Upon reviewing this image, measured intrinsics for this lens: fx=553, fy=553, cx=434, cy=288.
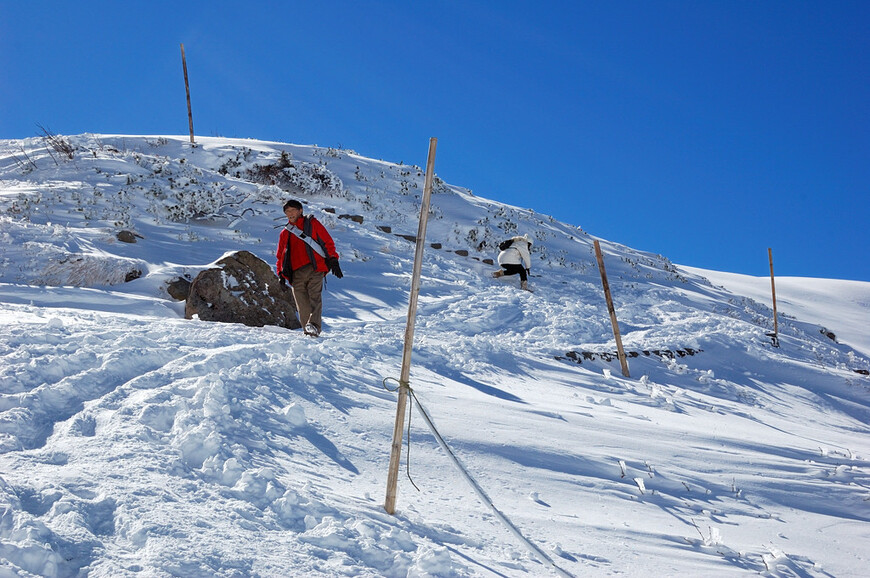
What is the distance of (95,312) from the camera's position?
610 cm

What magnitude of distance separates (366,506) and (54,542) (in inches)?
54.2

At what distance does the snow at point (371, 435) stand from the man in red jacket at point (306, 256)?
0.54m

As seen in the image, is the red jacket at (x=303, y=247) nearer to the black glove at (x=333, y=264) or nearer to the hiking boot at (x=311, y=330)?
A: the black glove at (x=333, y=264)

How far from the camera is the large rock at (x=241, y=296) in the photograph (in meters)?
Answer: 6.92

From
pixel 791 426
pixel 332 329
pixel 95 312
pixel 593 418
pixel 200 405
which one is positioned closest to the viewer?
pixel 200 405

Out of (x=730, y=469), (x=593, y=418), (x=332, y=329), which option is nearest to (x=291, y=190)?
(x=332, y=329)

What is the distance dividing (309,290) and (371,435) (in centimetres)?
312

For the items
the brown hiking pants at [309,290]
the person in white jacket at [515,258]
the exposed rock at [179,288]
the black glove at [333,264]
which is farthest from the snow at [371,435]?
the person in white jacket at [515,258]

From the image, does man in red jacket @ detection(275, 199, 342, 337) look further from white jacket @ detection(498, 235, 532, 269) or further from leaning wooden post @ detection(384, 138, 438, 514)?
white jacket @ detection(498, 235, 532, 269)

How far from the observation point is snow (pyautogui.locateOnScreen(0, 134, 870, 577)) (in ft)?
7.95

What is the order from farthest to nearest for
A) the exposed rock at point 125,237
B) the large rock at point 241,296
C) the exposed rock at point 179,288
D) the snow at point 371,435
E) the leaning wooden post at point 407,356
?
the exposed rock at point 125,237, the exposed rock at point 179,288, the large rock at point 241,296, the leaning wooden post at point 407,356, the snow at point 371,435

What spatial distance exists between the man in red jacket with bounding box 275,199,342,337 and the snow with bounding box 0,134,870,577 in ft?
1.76

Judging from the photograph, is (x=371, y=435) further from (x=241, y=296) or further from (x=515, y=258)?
(x=515, y=258)

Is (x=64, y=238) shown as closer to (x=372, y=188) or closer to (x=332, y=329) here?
(x=332, y=329)
